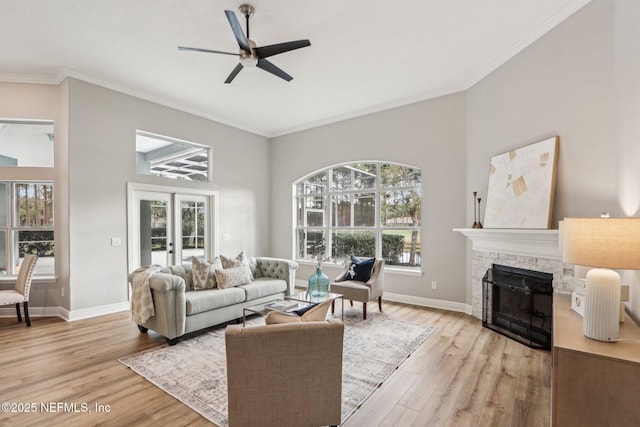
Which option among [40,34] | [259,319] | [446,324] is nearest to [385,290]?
[446,324]

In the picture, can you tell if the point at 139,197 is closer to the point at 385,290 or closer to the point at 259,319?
the point at 259,319

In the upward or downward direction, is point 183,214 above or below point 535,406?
above

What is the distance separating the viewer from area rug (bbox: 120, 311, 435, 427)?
7.73 ft

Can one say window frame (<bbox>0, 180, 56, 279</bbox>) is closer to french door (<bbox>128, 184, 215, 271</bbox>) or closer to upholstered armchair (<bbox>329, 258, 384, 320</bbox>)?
french door (<bbox>128, 184, 215, 271</bbox>)

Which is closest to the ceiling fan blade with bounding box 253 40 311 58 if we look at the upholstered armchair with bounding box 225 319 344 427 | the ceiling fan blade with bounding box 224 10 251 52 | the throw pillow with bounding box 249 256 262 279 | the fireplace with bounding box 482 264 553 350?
the ceiling fan blade with bounding box 224 10 251 52

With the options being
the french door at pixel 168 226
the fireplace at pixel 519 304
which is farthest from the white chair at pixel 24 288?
the fireplace at pixel 519 304

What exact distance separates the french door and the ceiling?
5.41ft

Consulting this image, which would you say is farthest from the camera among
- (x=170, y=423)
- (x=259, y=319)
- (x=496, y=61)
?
(x=259, y=319)

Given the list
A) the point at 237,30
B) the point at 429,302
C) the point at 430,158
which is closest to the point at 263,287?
the point at 429,302

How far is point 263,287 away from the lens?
435 centimetres

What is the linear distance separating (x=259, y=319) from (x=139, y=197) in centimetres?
280

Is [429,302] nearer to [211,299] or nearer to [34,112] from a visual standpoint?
[211,299]

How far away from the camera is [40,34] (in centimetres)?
334

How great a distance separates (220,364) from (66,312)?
9.49 ft
